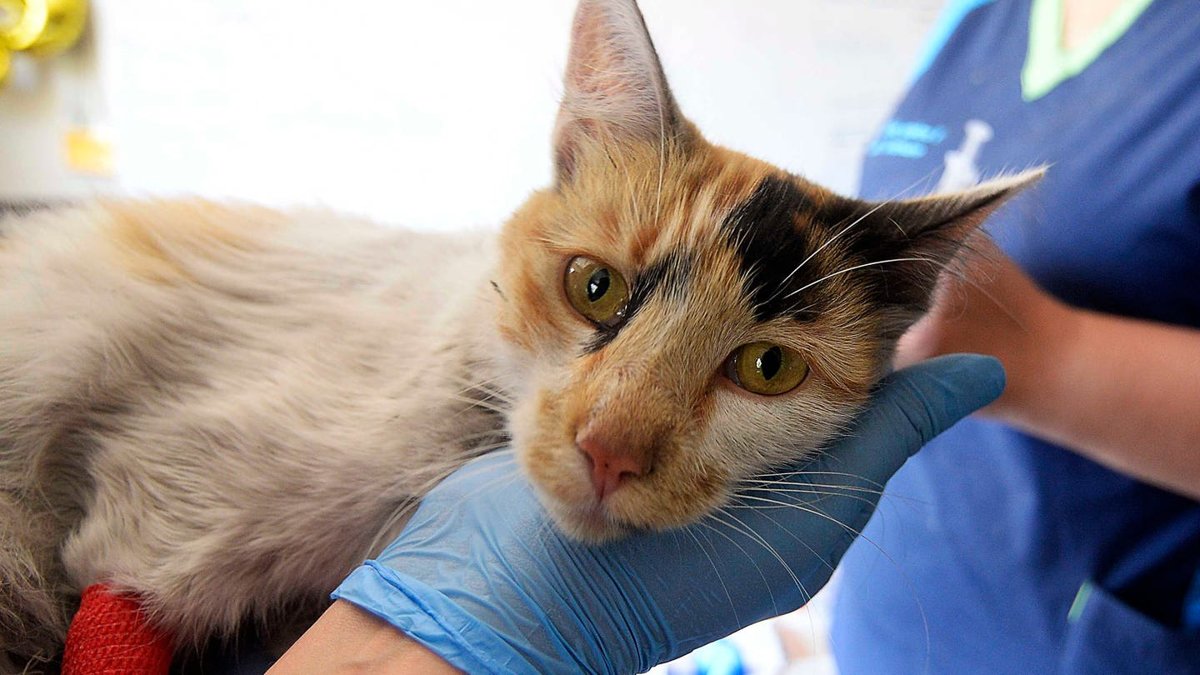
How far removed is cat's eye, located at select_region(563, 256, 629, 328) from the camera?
93 cm

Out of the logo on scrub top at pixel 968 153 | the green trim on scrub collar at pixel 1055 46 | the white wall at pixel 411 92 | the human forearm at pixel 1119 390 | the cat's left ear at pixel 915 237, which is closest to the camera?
the cat's left ear at pixel 915 237

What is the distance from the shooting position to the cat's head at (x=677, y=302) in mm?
812

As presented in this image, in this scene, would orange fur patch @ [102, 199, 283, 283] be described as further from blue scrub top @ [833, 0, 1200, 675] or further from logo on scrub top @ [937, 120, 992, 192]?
logo on scrub top @ [937, 120, 992, 192]

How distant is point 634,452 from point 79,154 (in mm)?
3516

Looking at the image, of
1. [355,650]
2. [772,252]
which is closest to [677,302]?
[772,252]

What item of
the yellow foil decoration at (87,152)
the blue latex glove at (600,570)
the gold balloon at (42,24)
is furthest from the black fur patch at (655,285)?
the yellow foil decoration at (87,152)

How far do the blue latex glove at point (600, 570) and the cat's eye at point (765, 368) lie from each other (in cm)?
13

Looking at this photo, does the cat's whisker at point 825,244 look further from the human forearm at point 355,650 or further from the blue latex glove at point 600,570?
the human forearm at point 355,650

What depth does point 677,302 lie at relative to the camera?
2.90 feet

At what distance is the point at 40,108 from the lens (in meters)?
2.98

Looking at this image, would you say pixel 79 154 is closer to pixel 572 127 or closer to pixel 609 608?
pixel 572 127

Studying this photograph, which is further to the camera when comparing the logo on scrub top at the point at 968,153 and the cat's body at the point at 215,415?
the logo on scrub top at the point at 968,153

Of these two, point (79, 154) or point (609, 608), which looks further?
point (79, 154)

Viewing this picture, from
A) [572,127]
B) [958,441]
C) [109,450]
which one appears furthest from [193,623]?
[958,441]
